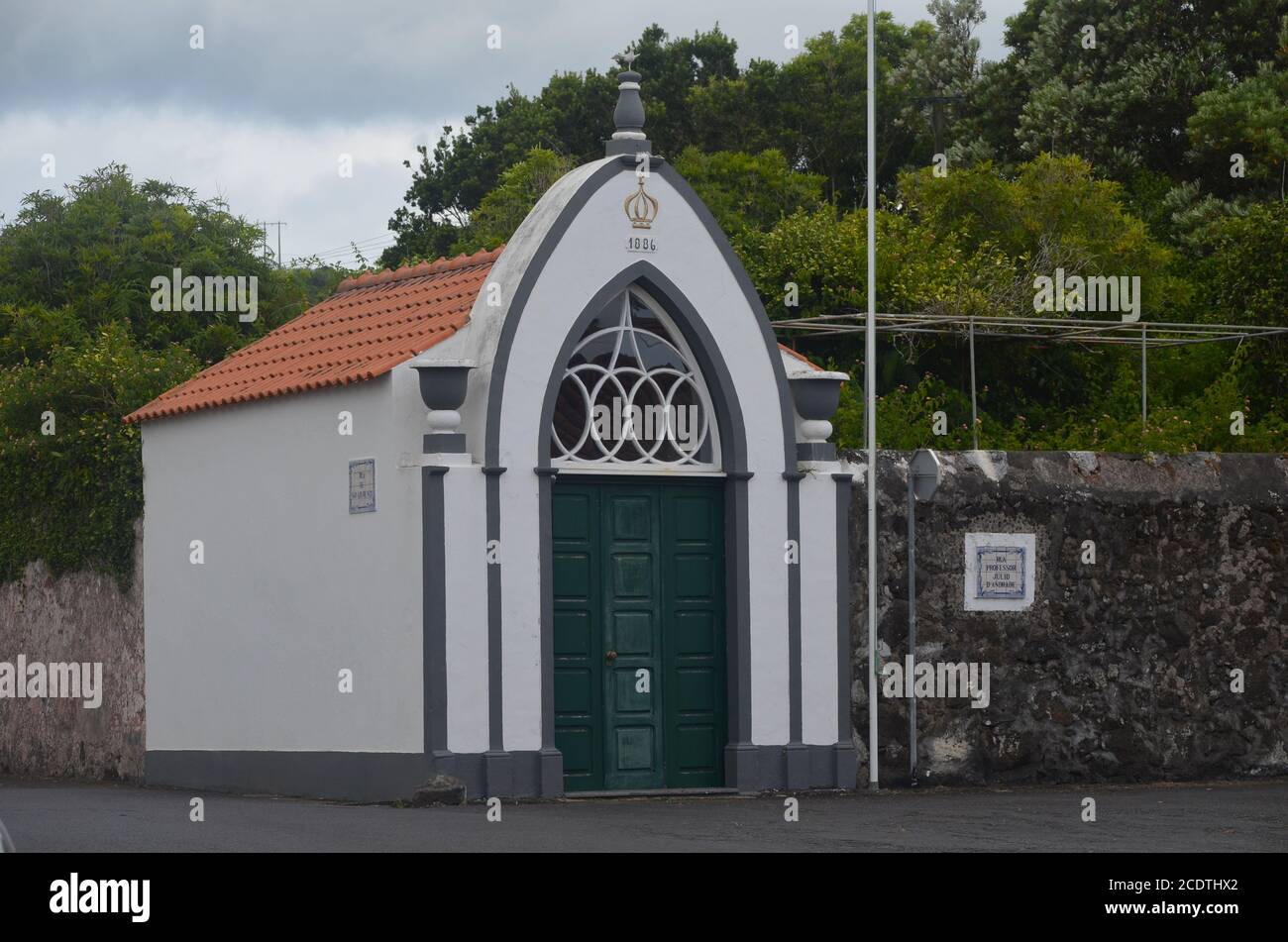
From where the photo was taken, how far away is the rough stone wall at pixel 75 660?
62.5 feet

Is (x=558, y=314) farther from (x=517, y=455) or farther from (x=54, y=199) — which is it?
(x=54, y=199)

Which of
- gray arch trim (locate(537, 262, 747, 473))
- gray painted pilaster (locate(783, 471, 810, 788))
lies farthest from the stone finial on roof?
gray painted pilaster (locate(783, 471, 810, 788))

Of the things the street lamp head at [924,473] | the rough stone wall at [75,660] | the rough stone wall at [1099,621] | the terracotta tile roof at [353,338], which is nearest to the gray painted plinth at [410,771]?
the rough stone wall at [1099,621]

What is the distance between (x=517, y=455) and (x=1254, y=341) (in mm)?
10497

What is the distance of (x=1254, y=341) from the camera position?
22.2m

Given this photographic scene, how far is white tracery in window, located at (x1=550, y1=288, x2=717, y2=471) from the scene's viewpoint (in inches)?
616

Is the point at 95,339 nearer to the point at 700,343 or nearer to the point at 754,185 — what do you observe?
the point at 754,185

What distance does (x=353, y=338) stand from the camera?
17.0 meters

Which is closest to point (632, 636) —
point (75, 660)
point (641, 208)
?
point (641, 208)

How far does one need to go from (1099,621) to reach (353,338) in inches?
263

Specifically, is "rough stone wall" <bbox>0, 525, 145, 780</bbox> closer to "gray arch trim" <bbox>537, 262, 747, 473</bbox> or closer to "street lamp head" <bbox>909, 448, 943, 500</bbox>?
"gray arch trim" <bbox>537, 262, 747, 473</bbox>

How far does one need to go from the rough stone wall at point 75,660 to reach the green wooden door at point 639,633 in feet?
17.6

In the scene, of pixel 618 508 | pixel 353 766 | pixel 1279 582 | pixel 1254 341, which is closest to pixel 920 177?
pixel 1254 341

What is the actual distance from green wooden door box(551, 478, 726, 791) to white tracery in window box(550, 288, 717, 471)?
0.24 m
